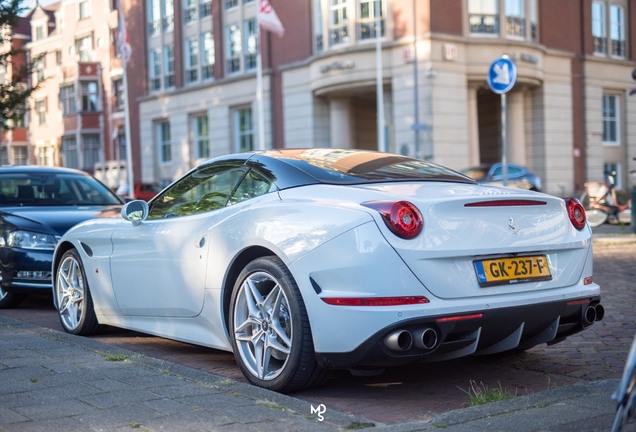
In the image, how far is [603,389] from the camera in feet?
13.4

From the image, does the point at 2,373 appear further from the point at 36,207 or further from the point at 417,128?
the point at 417,128

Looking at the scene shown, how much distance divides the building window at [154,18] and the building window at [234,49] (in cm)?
666

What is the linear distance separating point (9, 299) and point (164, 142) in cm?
3680

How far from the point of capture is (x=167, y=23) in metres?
43.5

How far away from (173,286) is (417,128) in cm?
2335

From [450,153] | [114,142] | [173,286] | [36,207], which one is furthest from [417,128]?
[114,142]

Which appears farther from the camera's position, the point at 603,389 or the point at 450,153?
the point at 450,153

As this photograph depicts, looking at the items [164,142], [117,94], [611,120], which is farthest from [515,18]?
[117,94]

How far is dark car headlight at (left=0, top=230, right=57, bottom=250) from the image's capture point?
25.2 ft

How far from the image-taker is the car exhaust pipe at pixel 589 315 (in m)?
4.50

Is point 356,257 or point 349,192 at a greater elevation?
point 349,192

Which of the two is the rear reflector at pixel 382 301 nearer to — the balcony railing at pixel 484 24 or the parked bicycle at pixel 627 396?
the parked bicycle at pixel 627 396

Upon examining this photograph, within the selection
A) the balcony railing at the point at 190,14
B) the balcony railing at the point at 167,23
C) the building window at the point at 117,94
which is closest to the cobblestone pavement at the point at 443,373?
the balcony railing at the point at 190,14

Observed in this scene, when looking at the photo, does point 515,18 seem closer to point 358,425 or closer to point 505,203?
point 505,203
